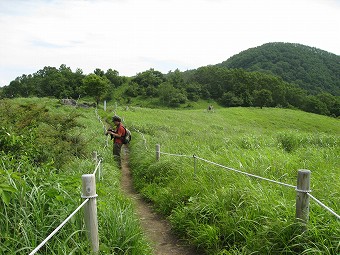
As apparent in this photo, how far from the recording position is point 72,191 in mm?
4246

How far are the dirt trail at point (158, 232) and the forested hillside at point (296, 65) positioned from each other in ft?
359

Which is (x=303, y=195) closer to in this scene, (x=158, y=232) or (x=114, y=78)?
(x=158, y=232)

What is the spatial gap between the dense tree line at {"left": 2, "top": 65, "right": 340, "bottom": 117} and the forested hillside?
88.8 ft

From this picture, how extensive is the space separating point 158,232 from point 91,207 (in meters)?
2.87

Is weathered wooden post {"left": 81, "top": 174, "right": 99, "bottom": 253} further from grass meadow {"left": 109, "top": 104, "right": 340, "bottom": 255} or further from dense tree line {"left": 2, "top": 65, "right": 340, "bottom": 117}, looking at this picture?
dense tree line {"left": 2, "top": 65, "right": 340, "bottom": 117}

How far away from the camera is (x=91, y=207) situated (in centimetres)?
342

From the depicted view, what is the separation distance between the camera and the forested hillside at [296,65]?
113 meters

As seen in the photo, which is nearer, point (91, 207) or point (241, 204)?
point (91, 207)

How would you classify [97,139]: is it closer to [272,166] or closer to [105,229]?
[272,166]

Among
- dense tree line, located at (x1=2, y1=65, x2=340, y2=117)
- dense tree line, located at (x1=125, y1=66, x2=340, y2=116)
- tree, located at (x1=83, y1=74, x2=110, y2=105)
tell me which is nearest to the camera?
tree, located at (x1=83, y1=74, x2=110, y2=105)

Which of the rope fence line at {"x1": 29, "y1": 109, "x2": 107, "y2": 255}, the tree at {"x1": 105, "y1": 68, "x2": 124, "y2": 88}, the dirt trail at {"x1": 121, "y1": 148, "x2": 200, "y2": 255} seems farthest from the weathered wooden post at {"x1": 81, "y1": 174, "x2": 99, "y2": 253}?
the tree at {"x1": 105, "y1": 68, "x2": 124, "y2": 88}

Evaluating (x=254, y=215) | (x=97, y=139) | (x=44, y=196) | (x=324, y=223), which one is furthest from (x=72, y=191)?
(x=97, y=139)

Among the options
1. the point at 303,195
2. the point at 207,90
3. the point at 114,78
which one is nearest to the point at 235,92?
the point at 207,90

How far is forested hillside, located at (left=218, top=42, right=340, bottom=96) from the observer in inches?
4441
